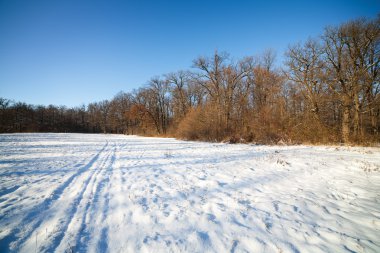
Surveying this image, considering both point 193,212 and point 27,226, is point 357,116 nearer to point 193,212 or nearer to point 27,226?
point 193,212

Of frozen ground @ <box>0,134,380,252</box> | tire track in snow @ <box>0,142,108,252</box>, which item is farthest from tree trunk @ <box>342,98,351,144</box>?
tire track in snow @ <box>0,142,108,252</box>

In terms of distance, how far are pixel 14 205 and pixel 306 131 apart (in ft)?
63.3

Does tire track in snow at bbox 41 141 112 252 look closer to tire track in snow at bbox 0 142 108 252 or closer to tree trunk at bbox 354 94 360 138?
tire track in snow at bbox 0 142 108 252

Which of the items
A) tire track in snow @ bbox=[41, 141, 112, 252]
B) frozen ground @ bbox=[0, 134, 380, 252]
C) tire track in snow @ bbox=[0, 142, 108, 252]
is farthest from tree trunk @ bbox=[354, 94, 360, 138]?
tire track in snow @ bbox=[0, 142, 108, 252]

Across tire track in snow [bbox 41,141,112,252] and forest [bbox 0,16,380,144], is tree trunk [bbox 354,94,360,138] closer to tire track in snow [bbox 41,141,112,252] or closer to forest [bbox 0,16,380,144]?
forest [bbox 0,16,380,144]

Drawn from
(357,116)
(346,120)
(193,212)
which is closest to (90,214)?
(193,212)

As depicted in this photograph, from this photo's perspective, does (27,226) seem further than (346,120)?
No

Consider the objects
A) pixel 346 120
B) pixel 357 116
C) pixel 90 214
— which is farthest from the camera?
pixel 346 120

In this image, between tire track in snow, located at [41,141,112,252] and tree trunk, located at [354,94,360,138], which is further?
tree trunk, located at [354,94,360,138]

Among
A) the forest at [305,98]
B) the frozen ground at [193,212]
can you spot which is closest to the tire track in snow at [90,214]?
the frozen ground at [193,212]

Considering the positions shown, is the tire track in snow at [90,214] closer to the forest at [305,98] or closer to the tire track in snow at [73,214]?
the tire track in snow at [73,214]

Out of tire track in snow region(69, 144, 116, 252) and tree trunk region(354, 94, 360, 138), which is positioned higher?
tree trunk region(354, 94, 360, 138)

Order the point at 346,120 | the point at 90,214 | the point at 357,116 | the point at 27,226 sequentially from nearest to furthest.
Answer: the point at 27,226
the point at 90,214
the point at 357,116
the point at 346,120

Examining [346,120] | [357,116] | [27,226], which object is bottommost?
[27,226]
